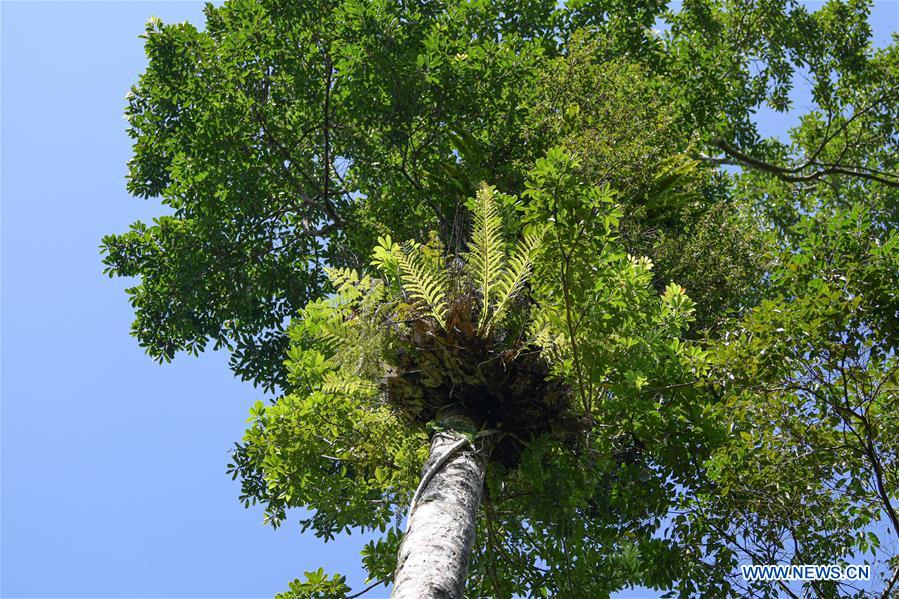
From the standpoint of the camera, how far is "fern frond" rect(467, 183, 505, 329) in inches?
209

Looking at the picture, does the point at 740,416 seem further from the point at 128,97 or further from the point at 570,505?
the point at 128,97

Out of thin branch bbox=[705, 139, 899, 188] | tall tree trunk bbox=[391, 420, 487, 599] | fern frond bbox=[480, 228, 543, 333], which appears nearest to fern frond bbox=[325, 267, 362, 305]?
fern frond bbox=[480, 228, 543, 333]

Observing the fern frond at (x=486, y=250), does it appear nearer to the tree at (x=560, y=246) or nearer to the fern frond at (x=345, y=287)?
the tree at (x=560, y=246)

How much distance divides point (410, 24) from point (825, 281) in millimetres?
5618

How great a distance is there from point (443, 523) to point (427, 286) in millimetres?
1632

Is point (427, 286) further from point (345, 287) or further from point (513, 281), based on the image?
point (345, 287)

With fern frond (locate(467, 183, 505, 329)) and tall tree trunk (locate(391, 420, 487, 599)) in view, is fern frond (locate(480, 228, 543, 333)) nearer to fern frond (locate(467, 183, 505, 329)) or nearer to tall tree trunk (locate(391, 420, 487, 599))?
fern frond (locate(467, 183, 505, 329))

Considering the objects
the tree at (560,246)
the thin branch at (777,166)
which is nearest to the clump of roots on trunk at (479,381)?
the tree at (560,246)

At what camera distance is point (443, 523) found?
4.25 metres

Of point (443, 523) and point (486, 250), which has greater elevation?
point (486, 250)

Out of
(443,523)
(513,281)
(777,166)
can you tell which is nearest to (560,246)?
(513,281)

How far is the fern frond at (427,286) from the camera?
5.24 m

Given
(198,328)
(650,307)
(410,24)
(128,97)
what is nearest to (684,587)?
(650,307)

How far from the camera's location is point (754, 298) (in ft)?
32.6
